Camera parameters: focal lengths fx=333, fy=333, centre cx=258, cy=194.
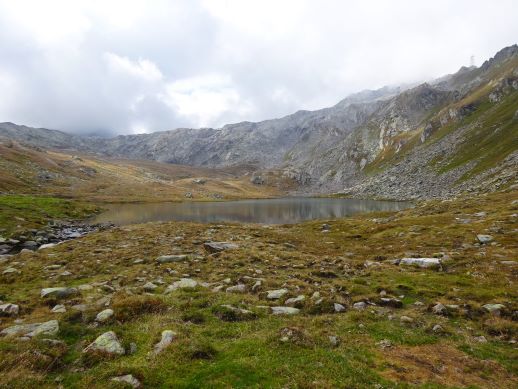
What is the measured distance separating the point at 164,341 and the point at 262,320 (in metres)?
4.64

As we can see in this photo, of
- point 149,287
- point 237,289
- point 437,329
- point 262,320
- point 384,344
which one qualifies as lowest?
point 437,329

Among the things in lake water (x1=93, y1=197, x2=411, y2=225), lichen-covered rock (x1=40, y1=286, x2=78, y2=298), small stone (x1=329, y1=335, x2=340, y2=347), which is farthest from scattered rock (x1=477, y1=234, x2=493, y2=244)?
lake water (x1=93, y1=197, x2=411, y2=225)

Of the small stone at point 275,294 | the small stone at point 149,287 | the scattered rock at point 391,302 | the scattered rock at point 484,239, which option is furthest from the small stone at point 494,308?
the small stone at point 149,287

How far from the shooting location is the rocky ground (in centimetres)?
1093

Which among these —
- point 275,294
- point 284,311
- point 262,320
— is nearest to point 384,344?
point 284,311

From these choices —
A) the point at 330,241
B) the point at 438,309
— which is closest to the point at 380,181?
the point at 330,241

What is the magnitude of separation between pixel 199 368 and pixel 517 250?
2808 cm

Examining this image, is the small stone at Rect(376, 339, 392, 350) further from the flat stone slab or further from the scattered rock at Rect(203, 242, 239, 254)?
the scattered rock at Rect(203, 242, 239, 254)

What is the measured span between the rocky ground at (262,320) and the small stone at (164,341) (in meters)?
0.07

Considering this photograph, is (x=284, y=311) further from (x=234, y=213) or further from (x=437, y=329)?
(x=234, y=213)

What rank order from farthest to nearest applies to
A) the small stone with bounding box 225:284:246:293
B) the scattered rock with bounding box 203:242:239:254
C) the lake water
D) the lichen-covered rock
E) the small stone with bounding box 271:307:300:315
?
1. the lake water
2. the scattered rock with bounding box 203:242:239:254
3. the small stone with bounding box 225:284:246:293
4. the lichen-covered rock
5. the small stone with bounding box 271:307:300:315

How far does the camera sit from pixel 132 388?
986 centimetres

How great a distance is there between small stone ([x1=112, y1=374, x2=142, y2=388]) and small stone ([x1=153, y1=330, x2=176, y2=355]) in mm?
1581

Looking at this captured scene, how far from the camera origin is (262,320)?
50.6ft
